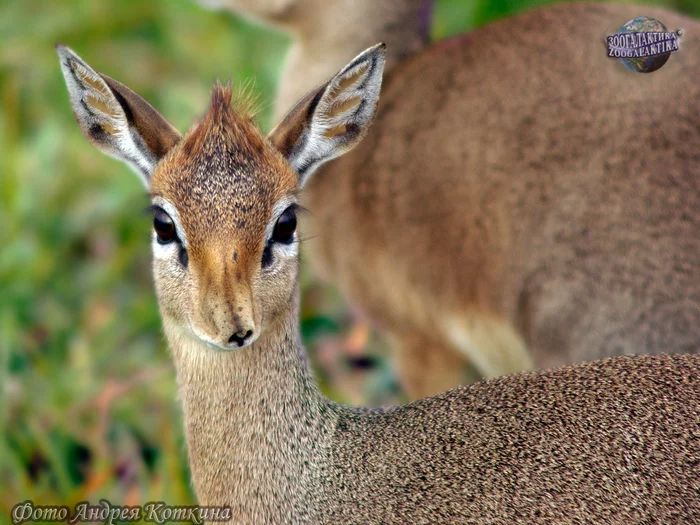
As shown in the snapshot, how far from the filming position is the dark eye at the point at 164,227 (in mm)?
2645

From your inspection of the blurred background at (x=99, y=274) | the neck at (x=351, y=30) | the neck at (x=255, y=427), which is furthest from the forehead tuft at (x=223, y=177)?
the neck at (x=351, y=30)

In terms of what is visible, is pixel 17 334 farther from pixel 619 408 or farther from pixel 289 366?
pixel 619 408

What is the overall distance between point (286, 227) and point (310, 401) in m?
0.50

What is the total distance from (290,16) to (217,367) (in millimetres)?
2339

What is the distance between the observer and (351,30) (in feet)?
15.1

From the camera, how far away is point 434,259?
404 centimetres

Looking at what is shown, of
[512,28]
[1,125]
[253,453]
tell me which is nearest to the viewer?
[253,453]

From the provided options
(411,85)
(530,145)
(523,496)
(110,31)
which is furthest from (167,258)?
(110,31)

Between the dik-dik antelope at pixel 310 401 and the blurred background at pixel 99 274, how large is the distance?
3.37ft

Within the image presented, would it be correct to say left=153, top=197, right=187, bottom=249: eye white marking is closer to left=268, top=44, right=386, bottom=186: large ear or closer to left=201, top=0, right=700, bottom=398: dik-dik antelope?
left=268, top=44, right=386, bottom=186: large ear

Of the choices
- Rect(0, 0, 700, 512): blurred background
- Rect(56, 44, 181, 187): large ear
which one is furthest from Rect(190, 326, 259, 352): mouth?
Rect(0, 0, 700, 512): blurred background

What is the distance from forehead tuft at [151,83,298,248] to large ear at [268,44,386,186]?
0.29 feet

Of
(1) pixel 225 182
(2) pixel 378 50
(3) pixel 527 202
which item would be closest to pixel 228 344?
(1) pixel 225 182

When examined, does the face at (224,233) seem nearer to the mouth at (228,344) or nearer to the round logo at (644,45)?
the mouth at (228,344)
